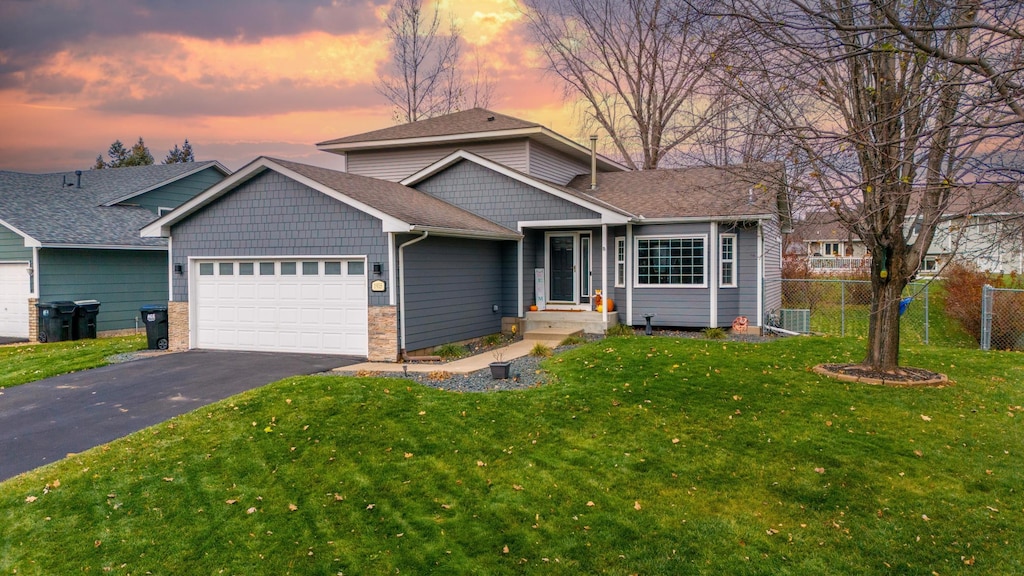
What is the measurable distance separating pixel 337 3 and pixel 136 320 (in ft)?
39.0

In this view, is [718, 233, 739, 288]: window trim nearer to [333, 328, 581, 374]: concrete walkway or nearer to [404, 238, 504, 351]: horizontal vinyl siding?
[333, 328, 581, 374]: concrete walkway

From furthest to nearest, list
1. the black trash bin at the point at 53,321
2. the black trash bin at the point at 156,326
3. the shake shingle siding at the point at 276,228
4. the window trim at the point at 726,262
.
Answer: the black trash bin at the point at 53,321
the window trim at the point at 726,262
the black trash bin at the point at 156,326
the shake shingle siding at the point at 276,228

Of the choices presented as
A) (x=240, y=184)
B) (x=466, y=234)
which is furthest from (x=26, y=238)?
(x=466, y=234)

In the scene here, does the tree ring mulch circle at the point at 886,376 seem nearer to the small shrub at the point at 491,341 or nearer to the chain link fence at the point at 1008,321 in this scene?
the chain link fence at the point at 1008,321

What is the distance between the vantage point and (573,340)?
15.1 m

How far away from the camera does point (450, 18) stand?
35.3 m

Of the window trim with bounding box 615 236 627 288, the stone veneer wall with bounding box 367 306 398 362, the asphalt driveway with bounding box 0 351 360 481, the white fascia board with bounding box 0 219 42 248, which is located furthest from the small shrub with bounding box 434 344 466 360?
the white fascia board with bounding box 0 219 42 248

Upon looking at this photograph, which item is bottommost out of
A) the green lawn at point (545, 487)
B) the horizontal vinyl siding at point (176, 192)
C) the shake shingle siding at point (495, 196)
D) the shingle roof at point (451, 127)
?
the green lawn at point (545, 487)

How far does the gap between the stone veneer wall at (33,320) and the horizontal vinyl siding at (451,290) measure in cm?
1228

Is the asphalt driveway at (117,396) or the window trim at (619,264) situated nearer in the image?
the asphalt driveway at (117,396)

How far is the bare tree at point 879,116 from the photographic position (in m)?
5.34

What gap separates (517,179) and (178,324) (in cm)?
879

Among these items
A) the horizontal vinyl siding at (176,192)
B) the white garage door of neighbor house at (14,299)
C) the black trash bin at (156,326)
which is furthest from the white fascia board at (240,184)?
the horizontal vinyl siding at (176,192)

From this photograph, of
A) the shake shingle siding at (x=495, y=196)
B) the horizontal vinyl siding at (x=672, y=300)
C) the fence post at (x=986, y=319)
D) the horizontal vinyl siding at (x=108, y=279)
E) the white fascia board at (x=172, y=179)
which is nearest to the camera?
the fence post at (x=986, y=319)
